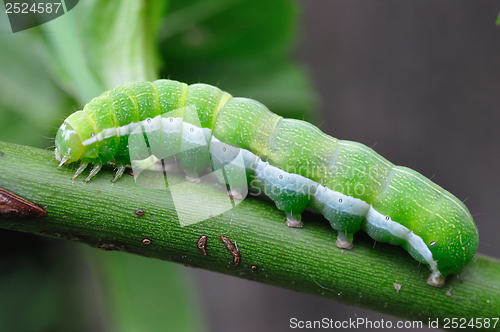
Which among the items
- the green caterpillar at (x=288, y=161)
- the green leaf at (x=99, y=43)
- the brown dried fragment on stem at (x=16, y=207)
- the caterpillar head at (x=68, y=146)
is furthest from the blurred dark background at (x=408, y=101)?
the brown dried fragment on stem at (x=16, y=207)

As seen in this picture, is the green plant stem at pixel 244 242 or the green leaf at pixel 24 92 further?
the green leaf at pixel 24 92

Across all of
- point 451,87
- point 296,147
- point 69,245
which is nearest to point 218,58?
point 296,147

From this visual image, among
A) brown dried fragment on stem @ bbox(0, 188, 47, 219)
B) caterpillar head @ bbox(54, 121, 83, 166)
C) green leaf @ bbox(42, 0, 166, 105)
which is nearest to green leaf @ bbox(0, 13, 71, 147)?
green leaf @ bbox(42, 0, 166, 105)

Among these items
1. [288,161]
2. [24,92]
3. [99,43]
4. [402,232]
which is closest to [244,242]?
[288,161]

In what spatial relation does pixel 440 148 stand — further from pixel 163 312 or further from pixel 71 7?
pixel 71 7

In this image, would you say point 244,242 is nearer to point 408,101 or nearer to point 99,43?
point 99,43

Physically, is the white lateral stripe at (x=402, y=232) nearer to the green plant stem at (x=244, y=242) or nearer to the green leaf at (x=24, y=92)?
the green plant stem at (x=244, y=242)
